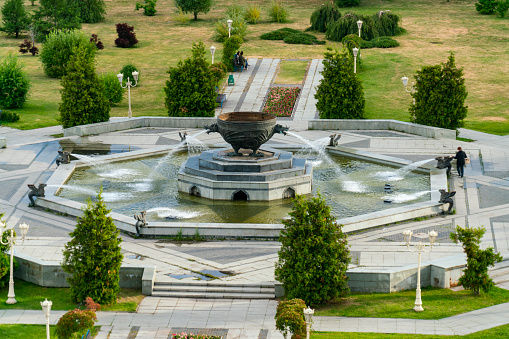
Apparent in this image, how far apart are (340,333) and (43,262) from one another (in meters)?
9.31

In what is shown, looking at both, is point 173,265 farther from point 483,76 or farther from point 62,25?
point 62,25

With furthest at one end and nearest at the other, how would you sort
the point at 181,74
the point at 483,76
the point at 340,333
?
the point at 483,76 < the point at 181,74 < the point at 340,333

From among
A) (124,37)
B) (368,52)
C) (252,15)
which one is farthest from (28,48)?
(368,52)

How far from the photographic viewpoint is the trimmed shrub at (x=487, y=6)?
80188 millimetres

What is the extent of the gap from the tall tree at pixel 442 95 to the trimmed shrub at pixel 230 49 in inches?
734

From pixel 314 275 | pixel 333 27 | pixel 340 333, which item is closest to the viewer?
pixel 340 333

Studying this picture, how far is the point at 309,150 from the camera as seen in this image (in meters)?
40.0

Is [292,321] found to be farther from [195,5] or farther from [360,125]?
[195,5]

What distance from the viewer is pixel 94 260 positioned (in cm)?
2359

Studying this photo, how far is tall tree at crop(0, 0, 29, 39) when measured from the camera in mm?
72000

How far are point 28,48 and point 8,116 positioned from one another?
21.4 m

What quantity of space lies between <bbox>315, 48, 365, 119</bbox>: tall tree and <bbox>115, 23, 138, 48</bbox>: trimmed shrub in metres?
27.4

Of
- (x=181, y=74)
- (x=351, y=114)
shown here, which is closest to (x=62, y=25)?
(x=181, y=74)

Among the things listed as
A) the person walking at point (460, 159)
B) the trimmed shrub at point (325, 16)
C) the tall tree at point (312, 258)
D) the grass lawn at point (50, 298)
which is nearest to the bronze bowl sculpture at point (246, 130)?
the person walking at point (460, 159)
